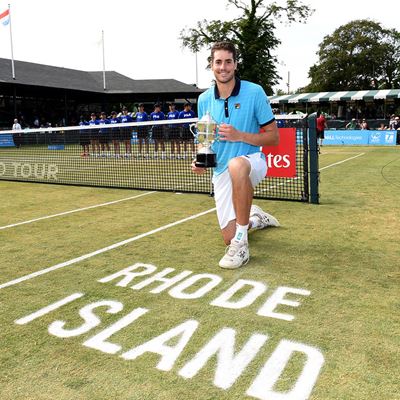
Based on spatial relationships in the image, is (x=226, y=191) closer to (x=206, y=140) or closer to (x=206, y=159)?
(x=206, y=159)

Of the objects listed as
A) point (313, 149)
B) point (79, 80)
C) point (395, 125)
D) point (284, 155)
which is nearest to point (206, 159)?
point (313, 149)

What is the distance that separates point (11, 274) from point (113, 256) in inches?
41.8

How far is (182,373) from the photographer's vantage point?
2512 mm

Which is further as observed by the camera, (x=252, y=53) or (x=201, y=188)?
(x=252, y=53)

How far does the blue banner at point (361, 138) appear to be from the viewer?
1081 inches

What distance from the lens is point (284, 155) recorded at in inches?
311

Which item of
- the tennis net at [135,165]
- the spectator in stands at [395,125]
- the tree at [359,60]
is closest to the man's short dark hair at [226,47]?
the tennis net at [135,165]

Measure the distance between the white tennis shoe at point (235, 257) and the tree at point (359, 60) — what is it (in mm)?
76974

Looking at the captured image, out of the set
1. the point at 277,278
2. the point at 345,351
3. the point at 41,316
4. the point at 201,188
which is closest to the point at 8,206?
the point at 201,188

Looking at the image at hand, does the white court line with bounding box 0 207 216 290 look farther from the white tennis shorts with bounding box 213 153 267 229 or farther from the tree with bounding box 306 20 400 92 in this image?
the tree with bounding box 306 20 400 92

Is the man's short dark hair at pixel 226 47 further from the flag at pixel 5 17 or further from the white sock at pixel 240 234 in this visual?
the flag at pixel 5 17

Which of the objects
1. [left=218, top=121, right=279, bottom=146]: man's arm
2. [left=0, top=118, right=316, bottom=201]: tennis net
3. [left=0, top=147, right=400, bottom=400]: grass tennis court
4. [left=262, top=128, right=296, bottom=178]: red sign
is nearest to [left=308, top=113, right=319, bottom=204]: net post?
[left=0, top=118, right=316, bottom=201]: tennis net

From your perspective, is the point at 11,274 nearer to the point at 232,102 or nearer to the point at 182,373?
the point at 182,373

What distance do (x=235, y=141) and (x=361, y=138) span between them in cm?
2676
